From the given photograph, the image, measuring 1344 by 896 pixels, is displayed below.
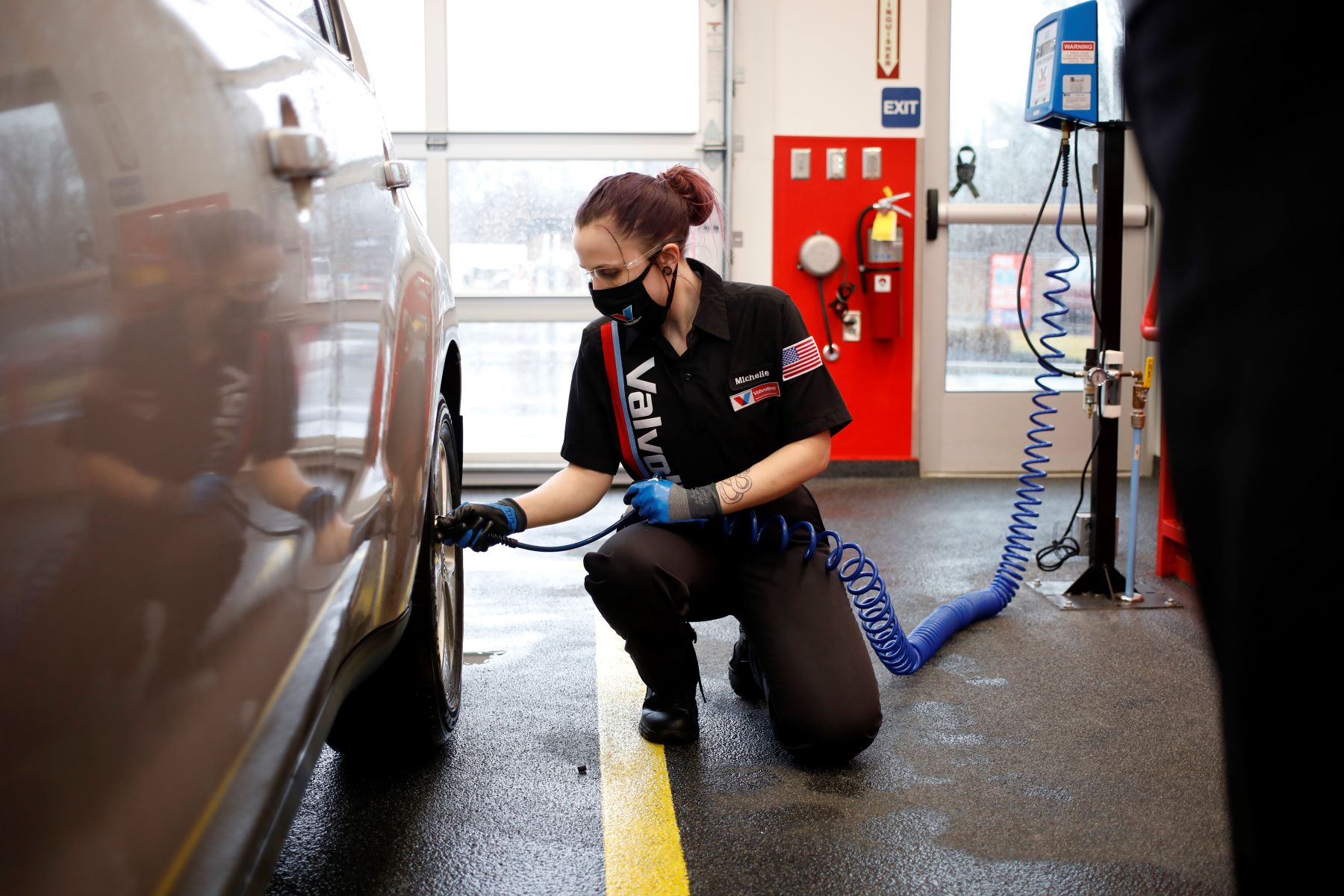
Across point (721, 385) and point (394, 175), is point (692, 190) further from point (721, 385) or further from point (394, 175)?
point (394, 175)

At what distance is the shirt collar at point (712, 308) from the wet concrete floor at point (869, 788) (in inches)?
36.3

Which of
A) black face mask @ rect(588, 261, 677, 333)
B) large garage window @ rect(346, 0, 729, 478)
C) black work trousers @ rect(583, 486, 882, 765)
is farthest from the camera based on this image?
large garage window @ rect(346, 0, 729, 478)

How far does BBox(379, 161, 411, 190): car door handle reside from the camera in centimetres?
187

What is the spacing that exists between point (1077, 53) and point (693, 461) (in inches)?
87.2

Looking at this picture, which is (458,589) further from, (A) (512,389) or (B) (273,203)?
(A) (512,389)

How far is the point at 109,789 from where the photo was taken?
0.73 metres

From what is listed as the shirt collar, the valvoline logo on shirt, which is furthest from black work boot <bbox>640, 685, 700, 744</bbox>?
the shirt collar

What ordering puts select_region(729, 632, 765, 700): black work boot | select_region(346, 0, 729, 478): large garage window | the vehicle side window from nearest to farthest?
the vehicle side window < select_region(729, 632, 765, 700): black work boot < select_region(346, 0, 729, 478): large garage window

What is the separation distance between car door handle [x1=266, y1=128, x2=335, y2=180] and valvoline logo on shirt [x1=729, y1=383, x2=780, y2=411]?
1387 mm

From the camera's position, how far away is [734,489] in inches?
98.3

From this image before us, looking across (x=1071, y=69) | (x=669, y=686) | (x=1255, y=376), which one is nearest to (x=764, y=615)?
(x=669, y=686)

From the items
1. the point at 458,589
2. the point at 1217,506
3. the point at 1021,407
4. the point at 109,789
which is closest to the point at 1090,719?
the point at 458,589

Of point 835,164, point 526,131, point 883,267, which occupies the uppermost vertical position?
point 526,131

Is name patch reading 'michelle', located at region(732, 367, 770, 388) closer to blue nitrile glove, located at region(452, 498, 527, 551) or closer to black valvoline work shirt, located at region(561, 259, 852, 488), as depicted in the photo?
black valvoline work shirt, located at region(561, 259, 852, 488)
